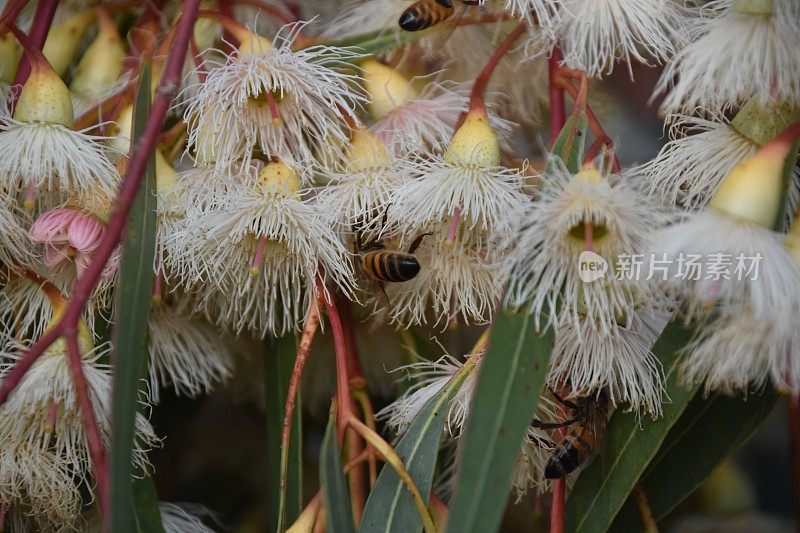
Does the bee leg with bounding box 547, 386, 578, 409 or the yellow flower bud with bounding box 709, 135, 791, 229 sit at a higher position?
the yellow flower bud with bounding box 709, 135, 791, 229

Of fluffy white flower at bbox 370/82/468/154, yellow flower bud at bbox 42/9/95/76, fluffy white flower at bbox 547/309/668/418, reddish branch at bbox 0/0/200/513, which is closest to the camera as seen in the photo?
reddish branch at bbox 0/0/200/513

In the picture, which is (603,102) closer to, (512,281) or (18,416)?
(512,281)

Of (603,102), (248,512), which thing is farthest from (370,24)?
(248,512)

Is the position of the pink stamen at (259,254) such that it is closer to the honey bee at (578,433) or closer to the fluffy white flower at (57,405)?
the fluffy white flower at (57,405)

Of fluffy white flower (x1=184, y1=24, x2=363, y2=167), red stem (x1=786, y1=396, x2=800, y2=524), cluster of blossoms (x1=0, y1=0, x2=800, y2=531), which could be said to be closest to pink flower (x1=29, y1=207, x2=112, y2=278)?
cluster of blossoms (x1=0, y1=0, x2=800, y2=531)

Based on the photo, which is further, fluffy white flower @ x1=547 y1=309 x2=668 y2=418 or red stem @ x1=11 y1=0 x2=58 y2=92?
red stem @ x1=11 y1=0 x2=58 y2=92

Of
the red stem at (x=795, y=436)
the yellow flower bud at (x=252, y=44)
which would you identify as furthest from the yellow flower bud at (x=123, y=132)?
the red stem at (x=795, y=436)

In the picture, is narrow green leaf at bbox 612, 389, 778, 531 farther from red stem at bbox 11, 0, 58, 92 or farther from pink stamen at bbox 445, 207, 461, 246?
red stem at bbox 11, 0, 58, 92

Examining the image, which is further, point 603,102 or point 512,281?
point 603,102
